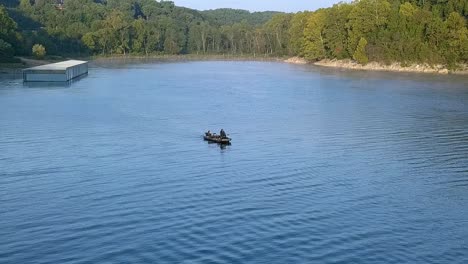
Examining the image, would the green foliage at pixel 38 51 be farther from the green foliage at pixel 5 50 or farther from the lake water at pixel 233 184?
the lake water at pixel 233 184

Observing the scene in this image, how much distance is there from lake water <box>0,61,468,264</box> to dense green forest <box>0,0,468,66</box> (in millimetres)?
41840

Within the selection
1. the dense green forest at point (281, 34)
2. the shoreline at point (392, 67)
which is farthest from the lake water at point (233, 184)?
the dense green forest at point (281, 34)

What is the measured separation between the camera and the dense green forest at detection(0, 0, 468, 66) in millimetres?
86938

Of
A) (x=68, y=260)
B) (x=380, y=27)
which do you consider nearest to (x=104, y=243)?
(x=68, y=260)

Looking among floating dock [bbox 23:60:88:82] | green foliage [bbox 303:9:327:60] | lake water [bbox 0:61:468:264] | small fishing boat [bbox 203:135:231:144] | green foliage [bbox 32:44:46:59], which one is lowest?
lake water [bbox 0:61:468:264]

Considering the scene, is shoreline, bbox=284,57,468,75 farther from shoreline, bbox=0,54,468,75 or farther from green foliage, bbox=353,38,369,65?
green foliage, bbox=353,38,369,65

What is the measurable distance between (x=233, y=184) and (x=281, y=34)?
122761mm

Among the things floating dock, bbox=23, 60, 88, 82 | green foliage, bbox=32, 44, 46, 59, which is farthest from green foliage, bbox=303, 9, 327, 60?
floating dock, bbox=23, 60, 88, 82

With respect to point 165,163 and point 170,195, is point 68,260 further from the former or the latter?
point 165,163

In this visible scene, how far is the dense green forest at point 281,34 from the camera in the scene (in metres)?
86.9

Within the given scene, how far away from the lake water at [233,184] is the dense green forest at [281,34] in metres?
41.8

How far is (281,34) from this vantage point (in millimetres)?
144000

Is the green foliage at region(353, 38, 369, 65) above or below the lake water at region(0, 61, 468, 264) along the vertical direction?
above

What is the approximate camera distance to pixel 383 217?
20.6 metres
